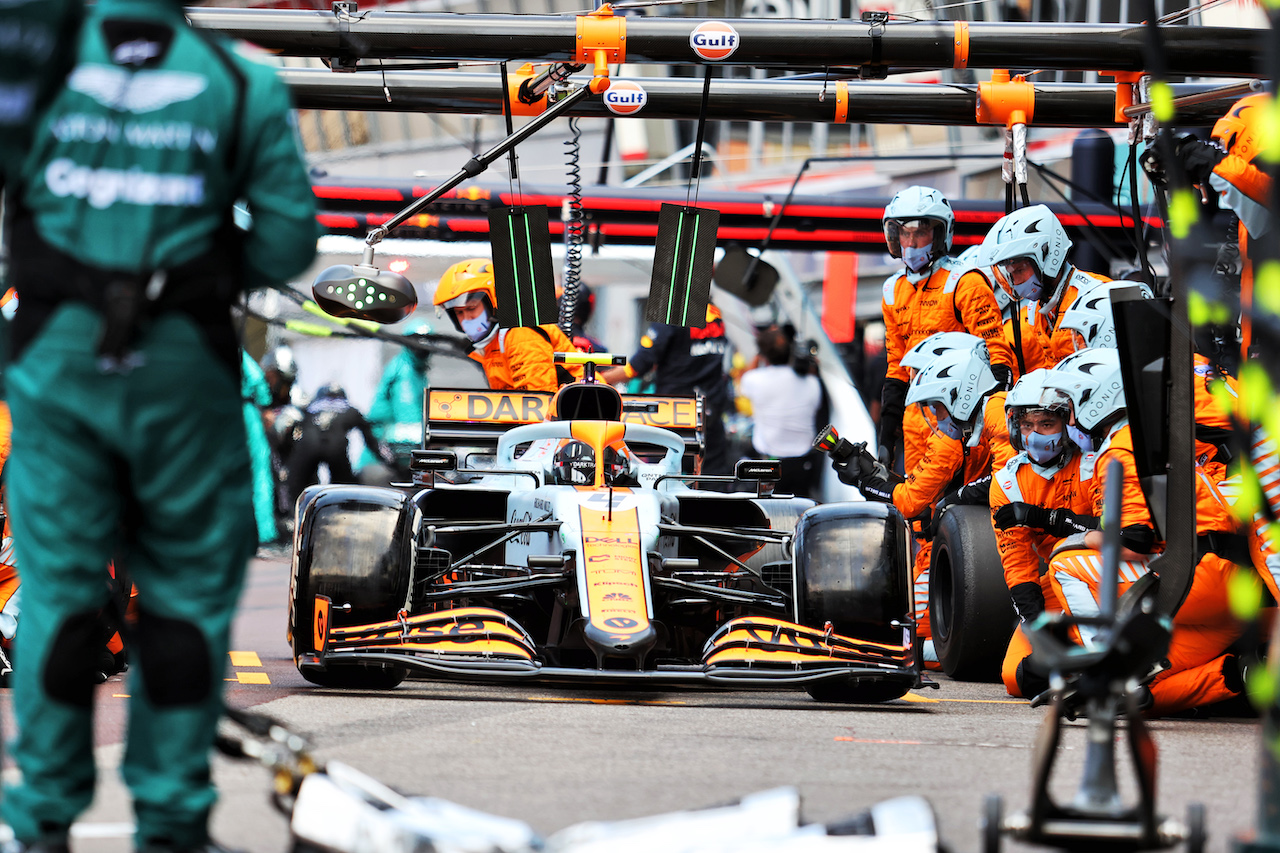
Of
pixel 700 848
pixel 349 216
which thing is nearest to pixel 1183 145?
pixel 700 848

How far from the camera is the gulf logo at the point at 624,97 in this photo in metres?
8.85

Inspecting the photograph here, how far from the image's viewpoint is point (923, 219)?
9.55m

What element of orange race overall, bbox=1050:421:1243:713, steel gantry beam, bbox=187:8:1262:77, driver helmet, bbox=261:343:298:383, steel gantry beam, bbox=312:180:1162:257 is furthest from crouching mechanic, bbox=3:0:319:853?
driver helmet, bbox=261:343:298:383

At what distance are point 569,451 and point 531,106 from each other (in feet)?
7.83

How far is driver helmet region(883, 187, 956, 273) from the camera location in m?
9.55

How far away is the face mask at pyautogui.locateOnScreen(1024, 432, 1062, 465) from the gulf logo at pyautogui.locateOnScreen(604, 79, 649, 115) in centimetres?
289

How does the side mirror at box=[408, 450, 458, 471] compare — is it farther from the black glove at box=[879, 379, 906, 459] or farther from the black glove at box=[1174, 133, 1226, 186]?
the black glove at box=[1174, 133, 1226, 186]

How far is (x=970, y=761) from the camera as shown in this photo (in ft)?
17.2

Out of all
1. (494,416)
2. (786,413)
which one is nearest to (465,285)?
(494,416)

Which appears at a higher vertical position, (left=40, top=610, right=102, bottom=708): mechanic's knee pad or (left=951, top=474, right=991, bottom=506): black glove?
(left=40, top=610, right=102, bottom=708): mechanic's knee pad

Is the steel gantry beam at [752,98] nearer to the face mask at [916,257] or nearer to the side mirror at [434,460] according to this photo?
the face mask at [916,257]

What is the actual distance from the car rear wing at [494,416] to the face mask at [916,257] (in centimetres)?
177

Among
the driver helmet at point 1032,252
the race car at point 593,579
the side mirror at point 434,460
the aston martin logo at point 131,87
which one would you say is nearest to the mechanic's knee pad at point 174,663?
the aston martin logo at point 131,87

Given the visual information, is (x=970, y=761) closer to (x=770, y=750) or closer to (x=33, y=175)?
(x=770, y=750)
